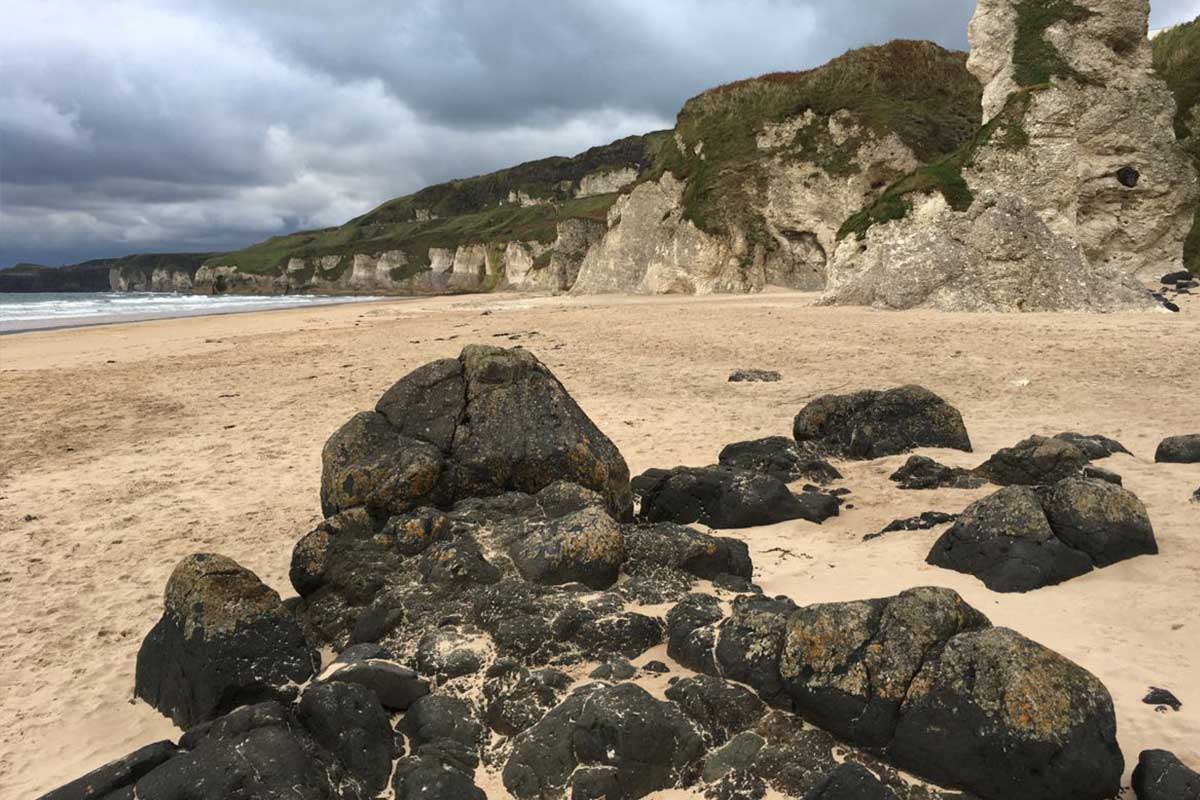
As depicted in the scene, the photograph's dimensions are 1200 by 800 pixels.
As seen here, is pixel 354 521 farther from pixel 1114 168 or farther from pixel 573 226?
pixel 573 226

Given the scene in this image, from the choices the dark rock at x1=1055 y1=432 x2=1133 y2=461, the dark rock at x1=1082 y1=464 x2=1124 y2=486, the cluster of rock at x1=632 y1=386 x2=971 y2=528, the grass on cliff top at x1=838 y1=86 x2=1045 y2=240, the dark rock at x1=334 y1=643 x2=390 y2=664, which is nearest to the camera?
the dark rock at x1=334 y1=643 x2=390 y2=664

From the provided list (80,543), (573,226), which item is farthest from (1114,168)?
(573,226)

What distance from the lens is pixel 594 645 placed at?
462cm

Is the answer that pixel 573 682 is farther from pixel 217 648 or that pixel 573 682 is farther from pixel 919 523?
pixel 919 523

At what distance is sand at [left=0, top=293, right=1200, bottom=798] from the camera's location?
4719mm

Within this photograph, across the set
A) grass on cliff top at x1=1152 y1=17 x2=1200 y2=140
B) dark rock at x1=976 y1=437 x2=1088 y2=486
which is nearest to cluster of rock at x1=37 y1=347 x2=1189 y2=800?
dark rock at x1=976 y1=437 x2=1088 y2=486

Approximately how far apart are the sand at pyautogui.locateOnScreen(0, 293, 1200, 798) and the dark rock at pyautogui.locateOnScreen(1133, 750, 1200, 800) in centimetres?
27

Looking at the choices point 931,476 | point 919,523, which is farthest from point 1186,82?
point 919,523

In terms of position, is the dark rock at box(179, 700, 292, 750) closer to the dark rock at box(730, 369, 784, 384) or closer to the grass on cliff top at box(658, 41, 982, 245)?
the dark rock at box(730, 369, 784, 384)

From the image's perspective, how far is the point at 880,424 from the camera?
31.3 ft

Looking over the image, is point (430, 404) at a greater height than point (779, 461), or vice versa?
point (430, 404)

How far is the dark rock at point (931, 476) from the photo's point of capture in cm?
786

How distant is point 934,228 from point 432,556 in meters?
23.0

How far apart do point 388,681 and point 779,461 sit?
580 cm
